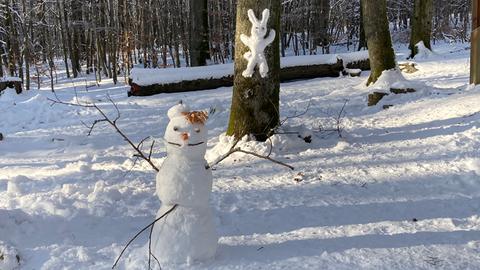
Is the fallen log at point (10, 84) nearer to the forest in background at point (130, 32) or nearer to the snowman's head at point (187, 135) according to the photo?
the forest in background at point (130, 32)

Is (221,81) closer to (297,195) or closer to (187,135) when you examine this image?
→ (297,195)

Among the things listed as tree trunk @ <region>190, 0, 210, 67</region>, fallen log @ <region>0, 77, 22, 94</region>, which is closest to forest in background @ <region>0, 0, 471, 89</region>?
tree trunk @ <region>190, 0, 210, 67</region>

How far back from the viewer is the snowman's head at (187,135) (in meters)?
3.10

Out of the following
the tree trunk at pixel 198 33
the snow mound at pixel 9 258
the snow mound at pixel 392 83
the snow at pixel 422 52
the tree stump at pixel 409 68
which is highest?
the tree trunk at pixel 198 33

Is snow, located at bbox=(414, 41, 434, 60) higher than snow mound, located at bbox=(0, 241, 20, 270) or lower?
higher

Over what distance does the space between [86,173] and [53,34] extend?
3068 cm

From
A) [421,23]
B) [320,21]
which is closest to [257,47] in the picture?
[421,23]

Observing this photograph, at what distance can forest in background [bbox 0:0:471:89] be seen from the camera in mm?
16891

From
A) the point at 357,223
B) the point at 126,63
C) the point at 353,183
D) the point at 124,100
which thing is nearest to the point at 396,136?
the point at 353,183

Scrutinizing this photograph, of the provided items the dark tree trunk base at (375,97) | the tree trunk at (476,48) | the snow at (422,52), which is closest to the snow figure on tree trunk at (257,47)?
the dark tree trunk base at (375,97)

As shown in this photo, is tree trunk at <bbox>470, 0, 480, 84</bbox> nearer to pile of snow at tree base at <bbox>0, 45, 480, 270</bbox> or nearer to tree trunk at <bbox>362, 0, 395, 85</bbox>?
pile of snow at tree base at <bbox>0, 45, 480, 270</bbox>

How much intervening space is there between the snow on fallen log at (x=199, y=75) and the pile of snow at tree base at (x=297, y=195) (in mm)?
2943

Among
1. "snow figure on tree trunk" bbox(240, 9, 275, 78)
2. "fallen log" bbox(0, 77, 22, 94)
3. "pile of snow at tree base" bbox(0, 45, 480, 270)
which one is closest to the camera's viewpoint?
"pile of snow at tree base" bbox(0, 45, 480, 270)

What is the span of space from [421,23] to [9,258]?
15474mm
